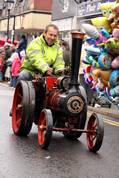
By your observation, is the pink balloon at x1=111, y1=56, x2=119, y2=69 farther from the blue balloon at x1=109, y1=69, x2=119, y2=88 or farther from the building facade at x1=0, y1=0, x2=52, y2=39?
the building facade at x1=0, y1=0, x2=52, y2=39

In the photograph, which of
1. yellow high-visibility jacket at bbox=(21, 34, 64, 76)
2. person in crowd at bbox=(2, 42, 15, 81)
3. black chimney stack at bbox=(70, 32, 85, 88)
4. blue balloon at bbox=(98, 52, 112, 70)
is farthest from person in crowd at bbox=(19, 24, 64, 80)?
person in crowd at bbox=(2, 42, 15, 81)

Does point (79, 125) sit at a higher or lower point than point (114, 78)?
lower

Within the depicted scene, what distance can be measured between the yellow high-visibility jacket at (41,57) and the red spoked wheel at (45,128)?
80cm

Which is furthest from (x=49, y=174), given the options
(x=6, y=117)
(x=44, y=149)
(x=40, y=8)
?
(x=40, y=8)

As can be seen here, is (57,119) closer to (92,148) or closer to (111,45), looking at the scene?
(92,148)

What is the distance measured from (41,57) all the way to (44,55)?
0.20m

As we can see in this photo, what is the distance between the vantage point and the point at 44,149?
8523mm

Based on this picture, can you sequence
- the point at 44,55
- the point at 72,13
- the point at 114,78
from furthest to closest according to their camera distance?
the point at 72,13, the point at 114,78, the point at 44,55

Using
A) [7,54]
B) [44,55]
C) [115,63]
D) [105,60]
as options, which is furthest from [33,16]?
[44,55]

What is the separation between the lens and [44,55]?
9555mm

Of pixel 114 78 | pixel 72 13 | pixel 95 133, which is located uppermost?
pixel 72 13

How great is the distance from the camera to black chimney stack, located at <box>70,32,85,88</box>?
848cm

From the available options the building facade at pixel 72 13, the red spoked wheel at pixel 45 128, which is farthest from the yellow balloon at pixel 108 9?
the building facade at pixel 72 13

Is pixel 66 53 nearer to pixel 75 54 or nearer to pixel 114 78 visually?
pixel 114 78
